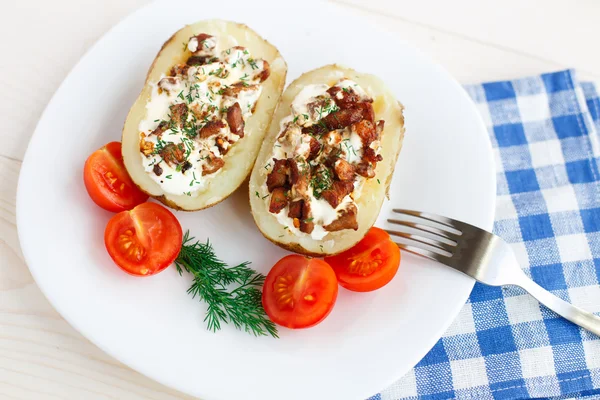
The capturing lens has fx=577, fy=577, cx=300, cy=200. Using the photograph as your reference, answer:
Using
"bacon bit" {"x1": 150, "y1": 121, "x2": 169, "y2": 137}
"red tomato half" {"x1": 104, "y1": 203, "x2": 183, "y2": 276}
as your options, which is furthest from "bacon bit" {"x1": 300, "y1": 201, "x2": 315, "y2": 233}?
"bacon bit" {"x1": 150, "y1": 121, "x2": 169, "y2": 137}

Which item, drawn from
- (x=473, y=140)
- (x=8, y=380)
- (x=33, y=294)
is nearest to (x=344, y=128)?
(x=473, y=140)

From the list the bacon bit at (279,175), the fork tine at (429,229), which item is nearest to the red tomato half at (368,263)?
the fork tine at (429,229)

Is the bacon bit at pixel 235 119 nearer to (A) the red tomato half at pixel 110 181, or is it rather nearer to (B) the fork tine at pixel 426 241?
(A) the red tomato half at pixel 110 181

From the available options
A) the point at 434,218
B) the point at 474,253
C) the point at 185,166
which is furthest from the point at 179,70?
the point at 474,253

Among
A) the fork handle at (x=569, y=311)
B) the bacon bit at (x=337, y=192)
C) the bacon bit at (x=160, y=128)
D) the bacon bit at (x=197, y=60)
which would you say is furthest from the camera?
the fork handle at (x=569, y=311)

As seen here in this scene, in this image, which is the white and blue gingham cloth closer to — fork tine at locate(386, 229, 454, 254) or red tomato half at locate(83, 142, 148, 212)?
fork tine at locate(386, 229, 454, 254)

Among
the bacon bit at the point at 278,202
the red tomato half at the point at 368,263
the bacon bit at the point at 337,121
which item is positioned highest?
the bacon bit at the point at 337,121

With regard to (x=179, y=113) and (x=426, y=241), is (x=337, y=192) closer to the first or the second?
(x=426, y=241)
